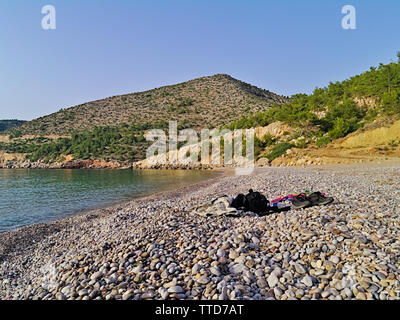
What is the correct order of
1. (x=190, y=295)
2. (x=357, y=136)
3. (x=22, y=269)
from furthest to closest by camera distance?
(x=357, y=136) < (x=22, y=269) < (x=190, y=295)

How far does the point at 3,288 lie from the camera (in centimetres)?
559

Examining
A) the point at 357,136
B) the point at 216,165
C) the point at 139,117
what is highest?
the point at 139,117

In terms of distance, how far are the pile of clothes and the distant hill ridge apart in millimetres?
69313

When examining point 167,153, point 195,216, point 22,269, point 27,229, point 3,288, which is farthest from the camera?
point 167,153

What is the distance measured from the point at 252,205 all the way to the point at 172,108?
278 feet

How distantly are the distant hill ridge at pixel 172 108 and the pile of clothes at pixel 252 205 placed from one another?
6931cm

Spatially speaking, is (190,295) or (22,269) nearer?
(190,295)

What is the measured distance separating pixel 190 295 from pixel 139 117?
8897 centimetres

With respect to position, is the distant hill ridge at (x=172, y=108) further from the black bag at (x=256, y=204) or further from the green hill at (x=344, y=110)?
the black bag at (x=256, y=204)

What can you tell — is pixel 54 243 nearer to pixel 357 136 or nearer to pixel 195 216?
pixel 195 216

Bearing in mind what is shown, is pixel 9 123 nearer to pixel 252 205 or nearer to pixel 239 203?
pixel 239 203

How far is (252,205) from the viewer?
8445 mm

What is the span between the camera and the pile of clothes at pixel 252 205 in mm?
8171
